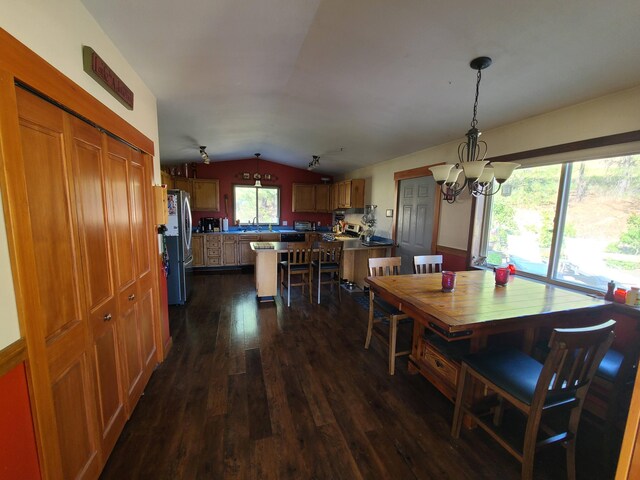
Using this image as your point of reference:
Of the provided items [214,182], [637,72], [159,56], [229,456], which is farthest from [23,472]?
[214,182]

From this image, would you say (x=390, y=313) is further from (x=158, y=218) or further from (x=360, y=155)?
(x=360, y=155)

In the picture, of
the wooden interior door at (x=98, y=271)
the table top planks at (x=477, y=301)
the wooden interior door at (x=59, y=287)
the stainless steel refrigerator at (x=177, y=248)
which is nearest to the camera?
the wooden interior door at (x=59, y=287)

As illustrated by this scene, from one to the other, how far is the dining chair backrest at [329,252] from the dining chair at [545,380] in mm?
2379

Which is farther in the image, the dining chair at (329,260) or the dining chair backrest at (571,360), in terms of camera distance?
the dining chair at (329,260)

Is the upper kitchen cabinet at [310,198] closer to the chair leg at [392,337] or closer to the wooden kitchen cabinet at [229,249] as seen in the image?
the wooden kitchen cabinet at [229,249]

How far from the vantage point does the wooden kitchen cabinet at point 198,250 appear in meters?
5.71

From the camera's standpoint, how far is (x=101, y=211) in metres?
1.46

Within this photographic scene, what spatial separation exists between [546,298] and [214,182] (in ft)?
20.3

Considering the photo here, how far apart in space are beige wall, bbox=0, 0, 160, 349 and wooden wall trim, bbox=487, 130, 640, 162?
3386mm

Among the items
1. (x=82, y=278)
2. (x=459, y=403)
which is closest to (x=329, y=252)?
(x=459, y=403)

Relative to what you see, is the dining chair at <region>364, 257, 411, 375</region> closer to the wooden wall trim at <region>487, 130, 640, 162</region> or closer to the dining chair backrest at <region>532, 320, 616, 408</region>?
the dining chair backrest at <region>532, 320, 616, 408</region>

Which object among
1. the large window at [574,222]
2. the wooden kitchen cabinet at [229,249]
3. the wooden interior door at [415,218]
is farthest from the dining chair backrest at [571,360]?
the wooden kitchen cabinet at [229,249]

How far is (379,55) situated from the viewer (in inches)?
72.2

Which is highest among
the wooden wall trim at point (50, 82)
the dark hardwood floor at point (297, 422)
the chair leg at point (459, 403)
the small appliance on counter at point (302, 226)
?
→ the wooden wall trim at point (50, 82)
